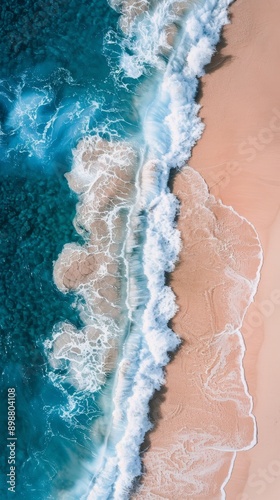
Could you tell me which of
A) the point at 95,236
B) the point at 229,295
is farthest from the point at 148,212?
the point at 229,295

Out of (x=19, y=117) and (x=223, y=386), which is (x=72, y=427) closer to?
(x=223, y=386)

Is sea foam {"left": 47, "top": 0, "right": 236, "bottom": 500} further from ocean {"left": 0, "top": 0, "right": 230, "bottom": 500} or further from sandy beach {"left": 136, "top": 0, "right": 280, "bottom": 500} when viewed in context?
sandy beach {"left": 136, "top": 0, "right": 280, "bottom": 500}

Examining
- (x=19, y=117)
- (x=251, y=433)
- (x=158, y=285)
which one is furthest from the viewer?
(x=19, y=117)

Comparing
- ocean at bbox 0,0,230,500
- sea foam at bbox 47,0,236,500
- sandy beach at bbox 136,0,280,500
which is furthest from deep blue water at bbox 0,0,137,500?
sandy beach at bbox 136,0,280,500

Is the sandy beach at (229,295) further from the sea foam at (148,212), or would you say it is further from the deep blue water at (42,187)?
the deep blue water at (42,187)

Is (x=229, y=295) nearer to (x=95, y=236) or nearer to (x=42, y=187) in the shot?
(x=95, y=236)

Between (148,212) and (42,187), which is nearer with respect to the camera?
(148,212)

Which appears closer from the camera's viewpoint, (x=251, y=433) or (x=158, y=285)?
(x=251, y=433)

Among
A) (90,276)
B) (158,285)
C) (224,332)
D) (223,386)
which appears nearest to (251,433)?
(223,386)
